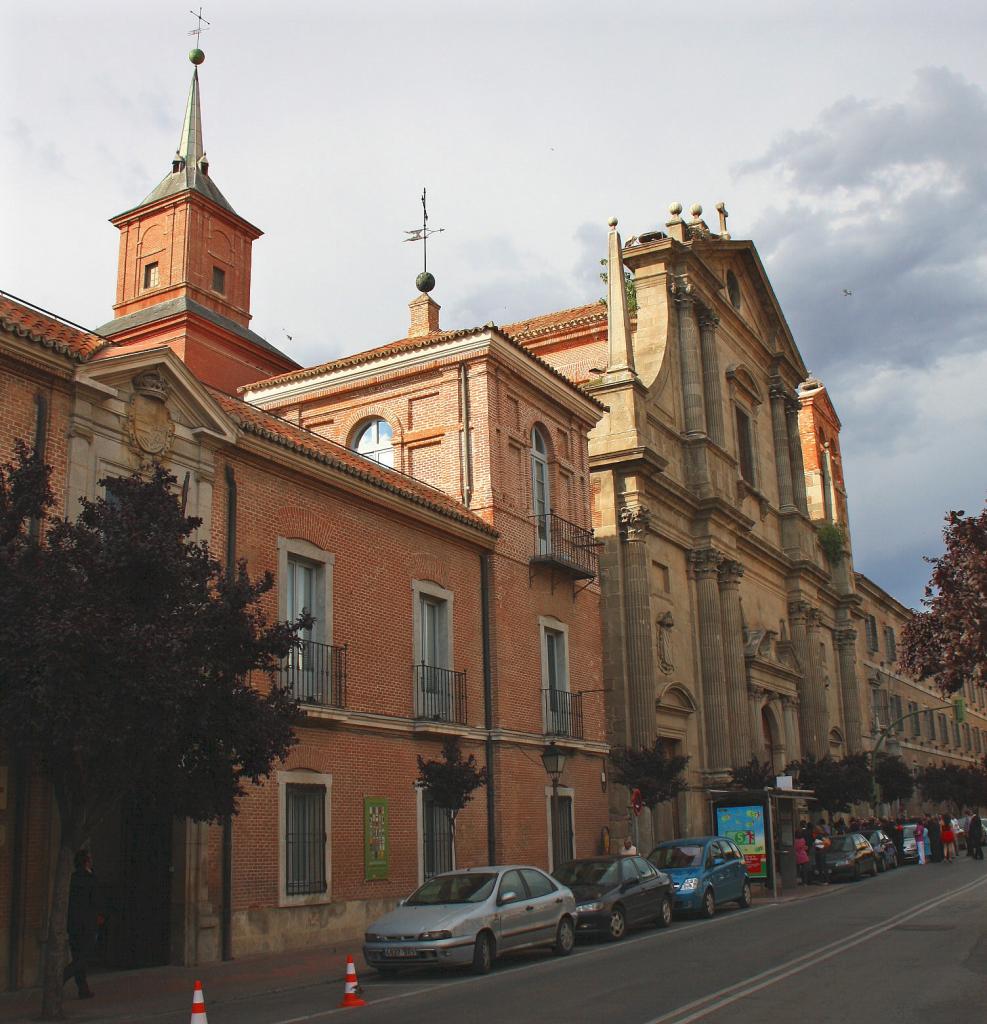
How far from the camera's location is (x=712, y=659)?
114ft

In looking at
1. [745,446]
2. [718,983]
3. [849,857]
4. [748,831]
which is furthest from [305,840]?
[745,446]

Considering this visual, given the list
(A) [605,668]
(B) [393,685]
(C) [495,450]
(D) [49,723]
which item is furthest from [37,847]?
(A) [605,668]

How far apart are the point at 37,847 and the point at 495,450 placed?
1270cm

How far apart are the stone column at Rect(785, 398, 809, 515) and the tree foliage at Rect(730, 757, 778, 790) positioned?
16.9 meters

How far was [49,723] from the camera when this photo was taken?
37.5 feet

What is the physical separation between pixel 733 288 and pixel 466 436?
72.5ft

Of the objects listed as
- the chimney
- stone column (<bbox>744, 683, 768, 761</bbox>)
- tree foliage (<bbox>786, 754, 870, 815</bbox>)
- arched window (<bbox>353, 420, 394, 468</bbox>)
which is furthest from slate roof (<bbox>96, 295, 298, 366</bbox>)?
tree foliage (<bbox>786, 754, 870, 815</bbox>)

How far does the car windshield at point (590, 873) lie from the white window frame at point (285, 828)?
3.64 metres

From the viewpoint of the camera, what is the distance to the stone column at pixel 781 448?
46250mm

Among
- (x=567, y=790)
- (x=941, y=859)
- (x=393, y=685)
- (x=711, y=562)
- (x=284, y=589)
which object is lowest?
(x=941, y=859)

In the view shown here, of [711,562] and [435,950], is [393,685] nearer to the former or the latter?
[435,950]

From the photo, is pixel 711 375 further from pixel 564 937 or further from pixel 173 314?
pixel 564 937

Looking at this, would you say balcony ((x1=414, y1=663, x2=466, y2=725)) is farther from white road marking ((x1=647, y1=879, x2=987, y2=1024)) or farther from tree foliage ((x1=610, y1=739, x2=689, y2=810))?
white road marking ((x1=647, y1=879, x2=987, y2=1024))

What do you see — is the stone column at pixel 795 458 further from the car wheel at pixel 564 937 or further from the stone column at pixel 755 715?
the car wheel at pixel 564 937
